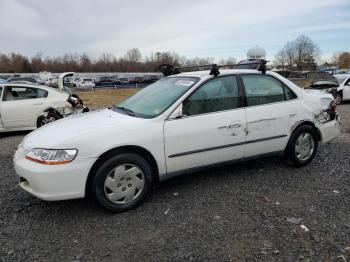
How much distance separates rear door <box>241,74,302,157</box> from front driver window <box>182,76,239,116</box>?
220 millimetres

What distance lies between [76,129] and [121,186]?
0.84 m

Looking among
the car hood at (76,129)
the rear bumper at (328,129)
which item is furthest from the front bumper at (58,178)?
the rear bumper at (328,129)

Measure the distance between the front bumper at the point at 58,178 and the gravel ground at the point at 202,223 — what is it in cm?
38

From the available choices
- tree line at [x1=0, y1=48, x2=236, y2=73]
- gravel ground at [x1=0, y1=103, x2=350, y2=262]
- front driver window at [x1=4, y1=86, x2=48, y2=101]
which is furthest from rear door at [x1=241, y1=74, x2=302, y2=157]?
tree line at [x1=0, y1=48, x2=236, y2=73]

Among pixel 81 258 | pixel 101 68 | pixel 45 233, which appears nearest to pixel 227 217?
pixel 81 258

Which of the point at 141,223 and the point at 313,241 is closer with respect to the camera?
the point at 313,241

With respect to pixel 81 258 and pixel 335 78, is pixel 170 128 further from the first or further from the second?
pixel 335 78

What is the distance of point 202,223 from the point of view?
347cm

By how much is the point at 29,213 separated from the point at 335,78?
1548 cm

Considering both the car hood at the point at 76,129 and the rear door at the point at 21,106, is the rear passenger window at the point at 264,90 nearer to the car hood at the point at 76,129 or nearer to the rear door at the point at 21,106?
the car hood at the point at 76,129

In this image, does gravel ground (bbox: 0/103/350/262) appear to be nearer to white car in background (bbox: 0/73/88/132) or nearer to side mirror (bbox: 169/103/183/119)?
side mirror (bbox: 169/103/183/119)

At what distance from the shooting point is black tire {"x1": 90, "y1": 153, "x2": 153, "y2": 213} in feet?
11.6

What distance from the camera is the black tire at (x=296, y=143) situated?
4.91 meters

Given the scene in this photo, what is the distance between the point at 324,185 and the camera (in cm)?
443
